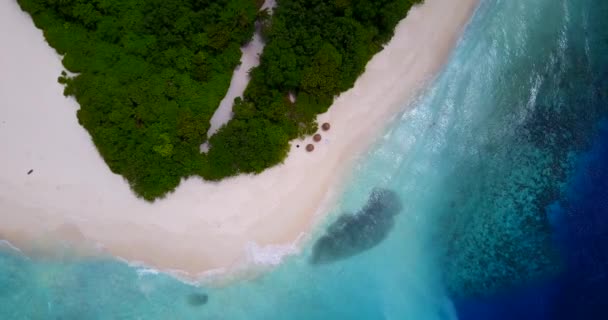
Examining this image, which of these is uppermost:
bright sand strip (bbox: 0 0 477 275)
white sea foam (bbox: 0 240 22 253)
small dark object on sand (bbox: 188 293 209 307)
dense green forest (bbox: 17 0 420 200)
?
dense green forest (bbox: 17 0 420 200)

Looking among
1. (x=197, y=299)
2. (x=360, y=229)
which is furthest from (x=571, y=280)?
(x=197, y=299)

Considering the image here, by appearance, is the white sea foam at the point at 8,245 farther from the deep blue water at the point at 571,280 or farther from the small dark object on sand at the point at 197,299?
the deep blue water at the point at 571,280

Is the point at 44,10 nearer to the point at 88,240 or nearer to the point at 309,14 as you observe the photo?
the point at 88,240

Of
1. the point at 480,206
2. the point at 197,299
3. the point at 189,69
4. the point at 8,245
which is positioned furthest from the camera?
the point at 480,206

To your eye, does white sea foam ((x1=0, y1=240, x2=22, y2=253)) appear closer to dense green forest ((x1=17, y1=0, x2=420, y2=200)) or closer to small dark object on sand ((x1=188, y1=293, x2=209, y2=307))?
dense green forest ((x1=17, y1=0, x2=420, y2=200))

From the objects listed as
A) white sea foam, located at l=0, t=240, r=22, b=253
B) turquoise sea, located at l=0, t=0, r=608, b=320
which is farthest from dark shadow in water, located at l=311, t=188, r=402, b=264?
white sea foam, located at l=0, t=240, r=22, b=253

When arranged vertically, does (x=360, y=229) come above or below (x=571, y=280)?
below

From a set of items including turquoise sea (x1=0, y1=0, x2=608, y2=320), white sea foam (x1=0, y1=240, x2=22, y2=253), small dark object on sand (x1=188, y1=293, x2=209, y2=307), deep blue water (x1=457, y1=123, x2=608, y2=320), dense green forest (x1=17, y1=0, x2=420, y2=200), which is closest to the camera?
dense green forest (x1=17, y1=0, x2=420, y2=200)

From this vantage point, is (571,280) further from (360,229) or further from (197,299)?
(197,299)
